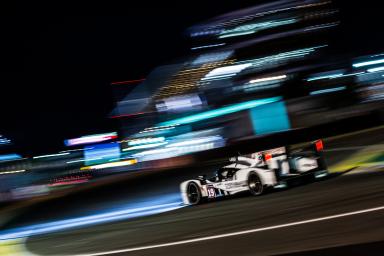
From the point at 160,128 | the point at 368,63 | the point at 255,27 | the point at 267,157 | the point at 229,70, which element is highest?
the point at 255,27

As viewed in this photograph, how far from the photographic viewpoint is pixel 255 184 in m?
11.4

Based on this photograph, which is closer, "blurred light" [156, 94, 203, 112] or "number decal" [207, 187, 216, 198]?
"number decal" [207, 187, 216, 198]

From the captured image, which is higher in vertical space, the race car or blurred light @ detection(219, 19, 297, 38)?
blurred light @ detection(219, 19, 297, 38)

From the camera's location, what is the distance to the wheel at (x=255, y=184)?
37.1 feet

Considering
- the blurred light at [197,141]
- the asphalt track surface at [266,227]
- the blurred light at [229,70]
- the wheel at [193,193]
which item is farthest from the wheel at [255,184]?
the blurred light at [229,70]

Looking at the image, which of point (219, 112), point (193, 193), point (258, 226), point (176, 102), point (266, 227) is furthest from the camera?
point (176, 102)

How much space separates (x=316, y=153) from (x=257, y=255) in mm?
5766

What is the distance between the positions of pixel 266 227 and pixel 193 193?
4841 mm

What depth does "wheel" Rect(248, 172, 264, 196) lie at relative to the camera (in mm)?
11320

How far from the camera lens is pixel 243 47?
82500 mm

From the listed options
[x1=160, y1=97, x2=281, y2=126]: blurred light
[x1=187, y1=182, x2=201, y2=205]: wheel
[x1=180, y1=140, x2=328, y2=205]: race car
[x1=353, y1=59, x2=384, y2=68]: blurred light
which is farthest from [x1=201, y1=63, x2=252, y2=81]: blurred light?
[x1=180, y1=140, x2=328, y2=205]: race car

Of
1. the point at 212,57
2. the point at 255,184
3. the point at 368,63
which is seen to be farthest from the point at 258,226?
the point at 212,57

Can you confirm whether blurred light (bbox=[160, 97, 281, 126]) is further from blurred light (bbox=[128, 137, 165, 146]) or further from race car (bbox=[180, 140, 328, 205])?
race car (bbox=[180, 140, 328, 205])

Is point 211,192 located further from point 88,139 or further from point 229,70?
point 88,139
